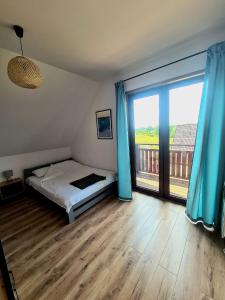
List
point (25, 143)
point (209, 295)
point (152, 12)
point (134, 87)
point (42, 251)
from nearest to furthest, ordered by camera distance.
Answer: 1. point (209, 295)
2. point (152, 12)
3. point (42, 251)
4. point (134, 87)
5. point (25, 143)

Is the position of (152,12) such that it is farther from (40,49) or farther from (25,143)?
(25,143)

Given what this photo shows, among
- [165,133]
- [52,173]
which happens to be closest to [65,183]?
[52,173]

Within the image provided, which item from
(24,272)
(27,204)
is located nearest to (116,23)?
(24,272)

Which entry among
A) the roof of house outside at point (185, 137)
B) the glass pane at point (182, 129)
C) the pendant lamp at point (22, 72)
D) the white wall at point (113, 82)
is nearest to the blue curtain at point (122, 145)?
the white wall at point (113, 82)

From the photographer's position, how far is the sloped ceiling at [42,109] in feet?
7.09

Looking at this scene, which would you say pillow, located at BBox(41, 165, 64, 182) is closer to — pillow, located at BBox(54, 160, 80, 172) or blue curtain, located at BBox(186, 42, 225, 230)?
pillow, located at BBox(54, 160, 80, 172)

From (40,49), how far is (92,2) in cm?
93

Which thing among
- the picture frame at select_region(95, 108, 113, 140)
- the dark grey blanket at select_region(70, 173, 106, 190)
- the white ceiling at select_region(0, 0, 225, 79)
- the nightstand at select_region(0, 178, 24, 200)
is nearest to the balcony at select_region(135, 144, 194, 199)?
the picture frame at select_region(95, 108, 113, 140)

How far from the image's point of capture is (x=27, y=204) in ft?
9.29

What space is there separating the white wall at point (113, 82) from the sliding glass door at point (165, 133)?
185 mm

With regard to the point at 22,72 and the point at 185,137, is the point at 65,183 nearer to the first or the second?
the point at 22,72

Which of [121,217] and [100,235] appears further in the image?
[121,217]

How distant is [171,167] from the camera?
9.45 ft

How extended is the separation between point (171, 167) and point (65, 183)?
218 cm
